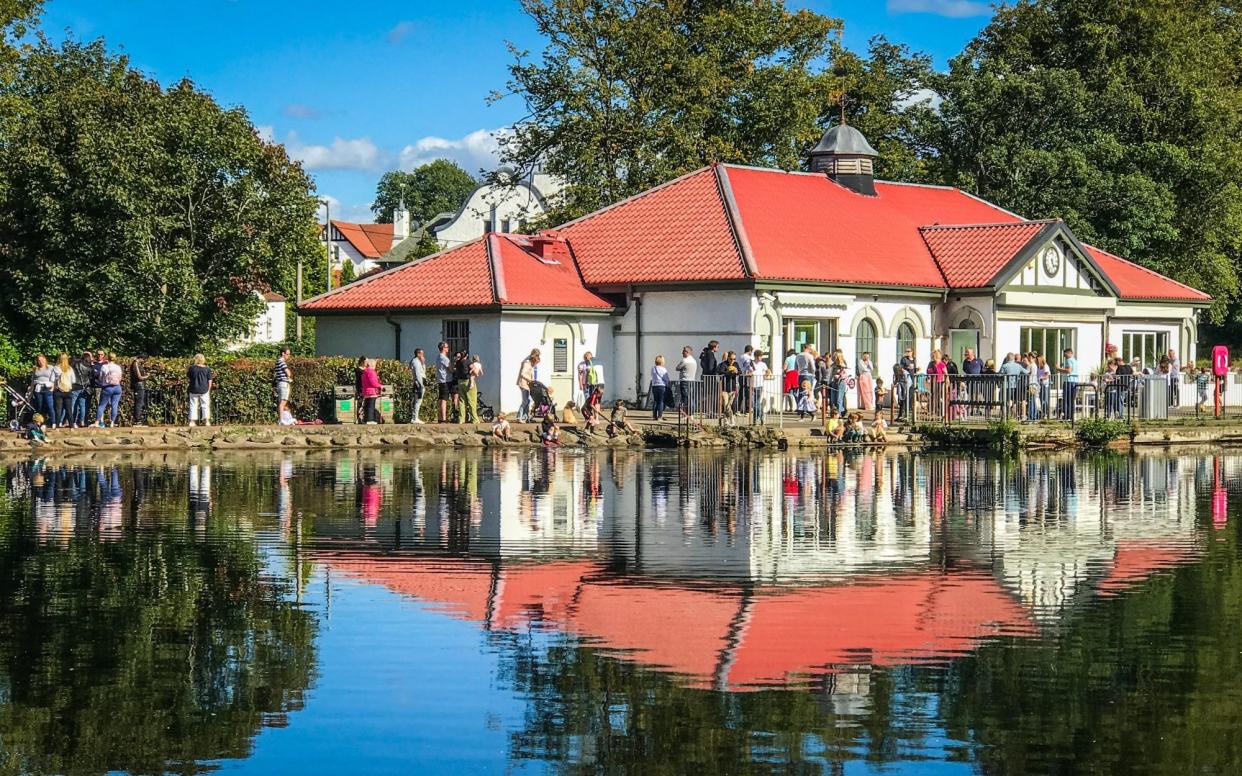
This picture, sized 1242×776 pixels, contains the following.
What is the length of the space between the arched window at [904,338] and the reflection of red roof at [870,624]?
95.1 ft

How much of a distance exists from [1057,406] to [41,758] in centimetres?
3163

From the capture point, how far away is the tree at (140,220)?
126ft

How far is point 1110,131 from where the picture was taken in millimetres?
56625

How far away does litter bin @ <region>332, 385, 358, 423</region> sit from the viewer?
36.0 metres

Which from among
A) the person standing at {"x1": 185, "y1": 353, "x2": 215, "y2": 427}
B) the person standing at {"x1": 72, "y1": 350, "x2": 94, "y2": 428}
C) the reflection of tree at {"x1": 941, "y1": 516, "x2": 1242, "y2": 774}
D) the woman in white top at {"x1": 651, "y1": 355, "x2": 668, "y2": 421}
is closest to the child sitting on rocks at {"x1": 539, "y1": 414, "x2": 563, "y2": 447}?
the woman in white top at {"x1": 651, "y1": 355, "x2": 668, "y2": 421}

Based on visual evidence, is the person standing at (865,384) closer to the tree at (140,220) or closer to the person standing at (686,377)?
the person standing at (686,377)

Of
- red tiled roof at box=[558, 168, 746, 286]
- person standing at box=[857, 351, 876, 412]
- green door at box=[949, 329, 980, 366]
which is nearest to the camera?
person standing at box=[857, 351, 876, 412]

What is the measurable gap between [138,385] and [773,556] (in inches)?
791

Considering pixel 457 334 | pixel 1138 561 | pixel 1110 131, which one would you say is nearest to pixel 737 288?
pixel 457 334

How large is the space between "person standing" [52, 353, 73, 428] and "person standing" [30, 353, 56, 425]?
0.23 ft

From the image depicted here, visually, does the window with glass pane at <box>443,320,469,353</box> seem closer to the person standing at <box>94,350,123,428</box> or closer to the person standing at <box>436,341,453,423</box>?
the person standing at <box>436,341,453,423</box>

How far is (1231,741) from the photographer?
32.7 feet

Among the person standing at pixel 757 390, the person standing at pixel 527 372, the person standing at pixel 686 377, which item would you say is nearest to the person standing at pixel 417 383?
the person standing at pixel 527 372

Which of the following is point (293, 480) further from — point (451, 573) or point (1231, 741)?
point (1231, 741)
